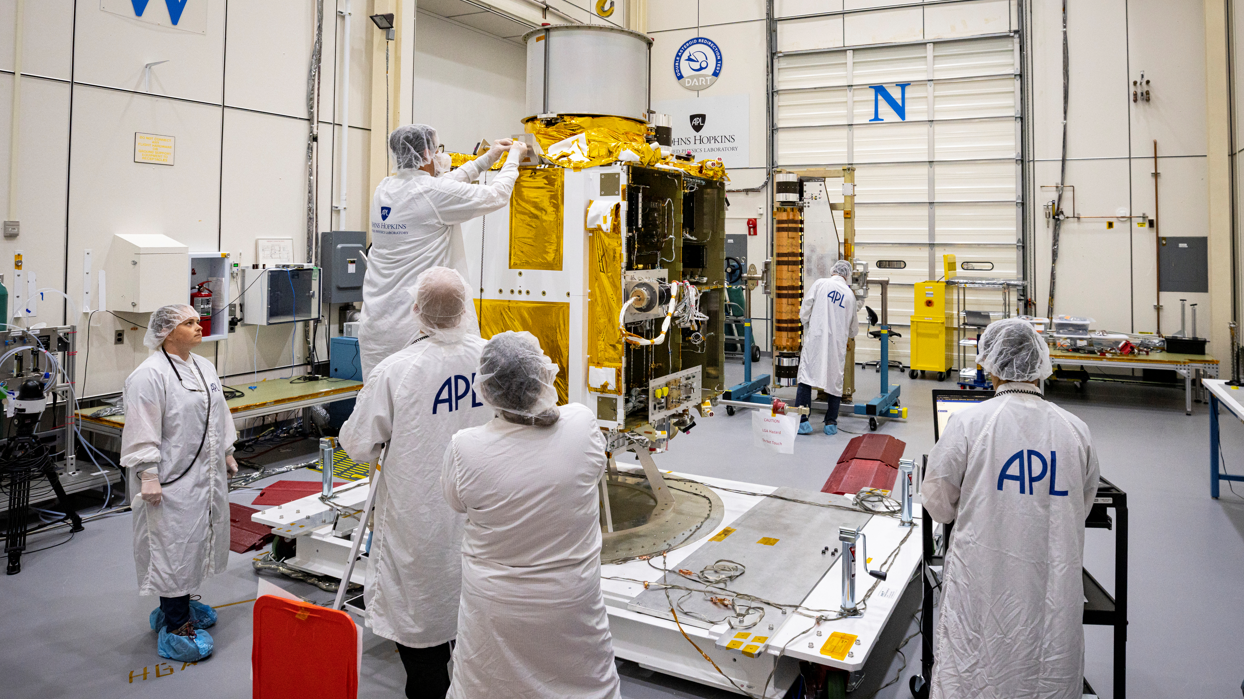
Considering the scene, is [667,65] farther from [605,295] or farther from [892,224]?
[605,295]

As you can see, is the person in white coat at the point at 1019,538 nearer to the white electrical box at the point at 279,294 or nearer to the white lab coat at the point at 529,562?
the white lab coat at the point at 529,562

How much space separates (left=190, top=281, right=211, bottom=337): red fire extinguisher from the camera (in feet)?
22.6

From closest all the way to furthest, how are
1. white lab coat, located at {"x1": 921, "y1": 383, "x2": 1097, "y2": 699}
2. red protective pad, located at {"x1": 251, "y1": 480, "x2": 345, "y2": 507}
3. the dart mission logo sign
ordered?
1. white lab coat, located at {"x1": 921, "y1": 383, "x2": 1097, "y2": 699}
2. red protective pad, located at {"x1": 251, "y1": 480, "x2": 345, "y2": 507}
3. the dart mission logo sign

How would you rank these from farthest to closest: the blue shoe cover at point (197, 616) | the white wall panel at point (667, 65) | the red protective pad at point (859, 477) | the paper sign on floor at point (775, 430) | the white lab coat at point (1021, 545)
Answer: the white wall panel at point (667, 65), the red protective pad at point (859, 477), the paper sign on floor at point (775, 430), the blue shoe cover at point (197, 616), the white lab coat at point (1021, 545)

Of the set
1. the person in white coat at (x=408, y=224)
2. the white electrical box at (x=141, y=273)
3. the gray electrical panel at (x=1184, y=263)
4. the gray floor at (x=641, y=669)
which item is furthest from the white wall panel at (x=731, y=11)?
the person in white coat at (x=408, y=224)

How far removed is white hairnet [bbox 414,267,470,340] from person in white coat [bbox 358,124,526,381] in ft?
2.85

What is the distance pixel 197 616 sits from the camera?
3.87m

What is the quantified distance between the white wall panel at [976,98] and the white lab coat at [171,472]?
36.0ft

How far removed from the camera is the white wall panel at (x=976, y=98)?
11.4 m

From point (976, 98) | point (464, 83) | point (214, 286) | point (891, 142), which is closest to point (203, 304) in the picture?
point (214, 286)

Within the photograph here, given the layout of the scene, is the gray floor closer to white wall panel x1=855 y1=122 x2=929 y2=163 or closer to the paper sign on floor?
the paper sign on floor

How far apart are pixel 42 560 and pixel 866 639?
450cm

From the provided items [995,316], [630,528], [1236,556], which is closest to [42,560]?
[630,528]

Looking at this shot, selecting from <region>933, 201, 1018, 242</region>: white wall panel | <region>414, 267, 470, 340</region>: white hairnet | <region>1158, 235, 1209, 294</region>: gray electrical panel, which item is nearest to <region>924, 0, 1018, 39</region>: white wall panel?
<region>933, 201, 1018, 242</region>: white wall panel
